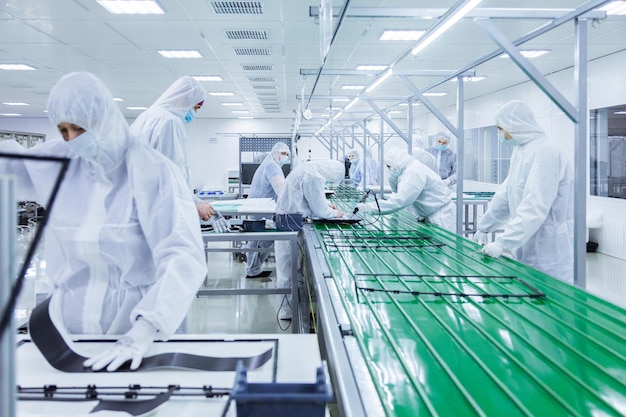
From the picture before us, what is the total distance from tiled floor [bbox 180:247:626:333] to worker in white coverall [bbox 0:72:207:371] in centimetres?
231

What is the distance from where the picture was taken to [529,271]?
2215mm

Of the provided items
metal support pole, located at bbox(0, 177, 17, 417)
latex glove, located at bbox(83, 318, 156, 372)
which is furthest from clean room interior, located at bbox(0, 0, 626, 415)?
metal support pole, located at bbox(0, 177, 17, 417)

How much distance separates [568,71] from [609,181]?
205 centimetres

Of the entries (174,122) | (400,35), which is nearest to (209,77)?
(400,35)

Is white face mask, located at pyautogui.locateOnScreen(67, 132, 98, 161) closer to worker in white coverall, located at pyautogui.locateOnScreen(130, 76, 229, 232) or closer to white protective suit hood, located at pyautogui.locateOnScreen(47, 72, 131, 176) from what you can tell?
white protective suit hood, located at pyautogui.locateOnScreen(47, 72, 131, 176)

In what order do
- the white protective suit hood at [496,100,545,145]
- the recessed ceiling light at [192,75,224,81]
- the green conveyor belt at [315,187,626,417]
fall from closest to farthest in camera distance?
the green conveyor belt at [315,187,626,417] < the white protective suit hood at [496,100,545,145] < the recessed ceiling light at [192,75,224,81]

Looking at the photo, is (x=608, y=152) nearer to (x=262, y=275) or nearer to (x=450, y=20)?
(x=262, y=275)

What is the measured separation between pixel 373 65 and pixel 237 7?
3113 millimetres

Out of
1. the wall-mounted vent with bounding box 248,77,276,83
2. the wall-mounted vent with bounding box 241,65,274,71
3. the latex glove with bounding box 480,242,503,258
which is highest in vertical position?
the wall-mounted vent with bounding box 248,77,276,83

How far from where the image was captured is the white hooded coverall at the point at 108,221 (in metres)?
1.32

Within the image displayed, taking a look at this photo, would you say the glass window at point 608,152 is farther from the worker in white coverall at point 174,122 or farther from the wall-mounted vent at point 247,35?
the worker in white coverall at point 174,122

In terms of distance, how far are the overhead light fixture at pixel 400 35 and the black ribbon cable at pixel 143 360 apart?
201 inches

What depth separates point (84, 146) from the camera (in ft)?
4.31

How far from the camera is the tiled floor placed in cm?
386
